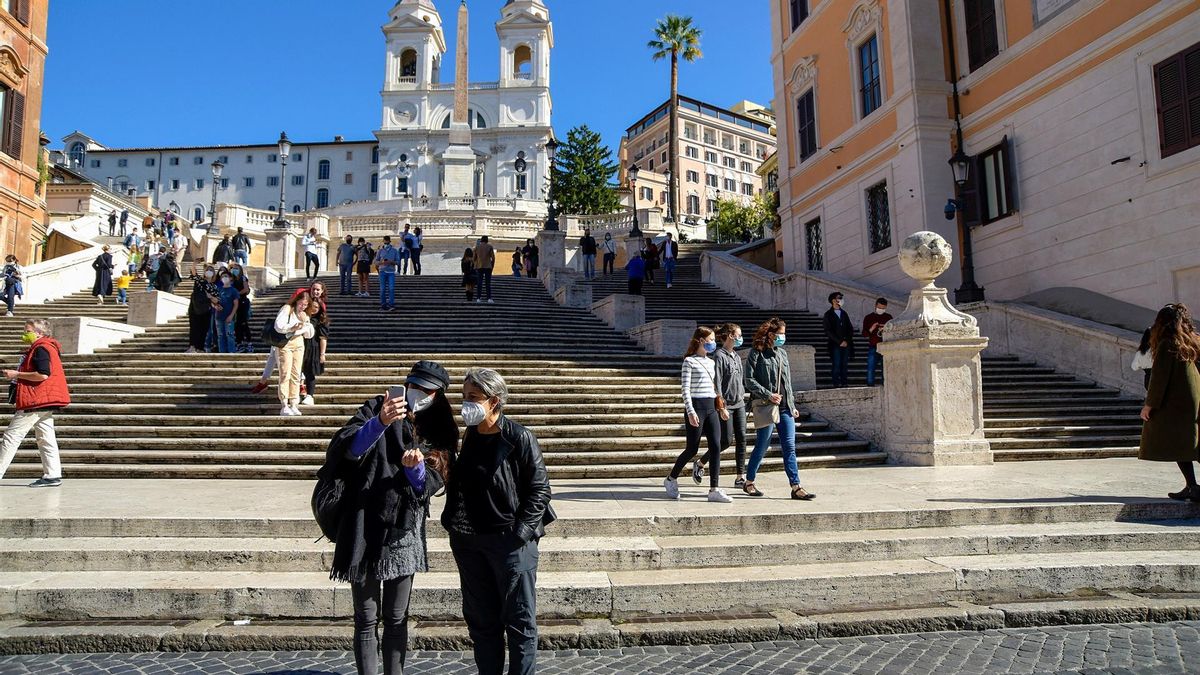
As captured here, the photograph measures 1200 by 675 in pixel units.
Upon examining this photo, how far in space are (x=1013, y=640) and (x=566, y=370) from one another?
8.11 metres

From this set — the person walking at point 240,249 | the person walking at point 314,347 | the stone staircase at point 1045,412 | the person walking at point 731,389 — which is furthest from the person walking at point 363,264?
the person walking at point 731,389

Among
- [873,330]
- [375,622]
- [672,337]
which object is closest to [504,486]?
[375,622]

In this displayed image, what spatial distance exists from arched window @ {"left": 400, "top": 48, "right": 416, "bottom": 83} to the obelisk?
8253 mm

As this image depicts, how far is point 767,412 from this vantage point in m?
6.96

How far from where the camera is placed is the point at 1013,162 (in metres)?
15.6

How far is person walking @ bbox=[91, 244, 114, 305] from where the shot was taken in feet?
59.7

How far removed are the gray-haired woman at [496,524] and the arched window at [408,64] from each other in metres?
77.2

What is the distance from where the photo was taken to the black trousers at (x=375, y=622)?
322 cm

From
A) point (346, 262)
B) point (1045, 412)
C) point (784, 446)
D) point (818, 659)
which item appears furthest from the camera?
point (346, 262)

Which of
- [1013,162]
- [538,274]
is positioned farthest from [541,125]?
[1013,162]

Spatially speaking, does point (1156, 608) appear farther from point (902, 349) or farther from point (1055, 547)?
point (902, 349)

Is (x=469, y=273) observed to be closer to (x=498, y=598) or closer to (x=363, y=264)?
(x=363, y=264)

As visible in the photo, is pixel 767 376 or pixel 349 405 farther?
pixel 349 405

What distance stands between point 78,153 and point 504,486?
99729mm
